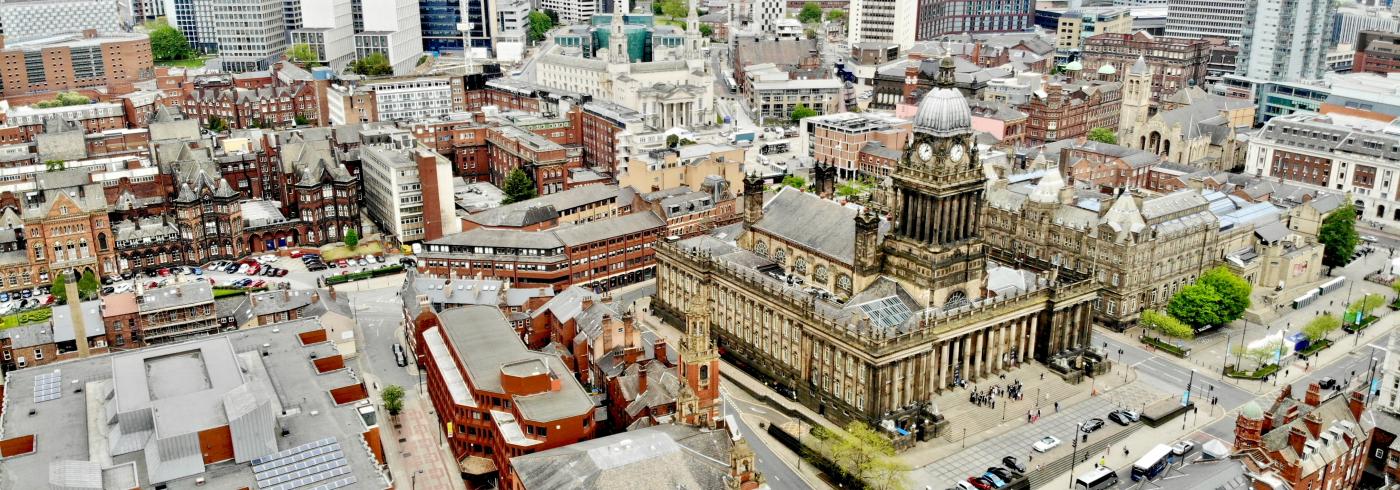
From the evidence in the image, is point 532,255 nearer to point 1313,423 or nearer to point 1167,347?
point 1167,347

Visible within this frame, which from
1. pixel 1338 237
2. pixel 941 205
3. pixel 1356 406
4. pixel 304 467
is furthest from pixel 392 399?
pixel 1338 237

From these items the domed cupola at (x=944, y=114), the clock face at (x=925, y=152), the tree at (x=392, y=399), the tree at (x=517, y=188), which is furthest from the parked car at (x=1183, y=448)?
the tree at (x=517, y=188)

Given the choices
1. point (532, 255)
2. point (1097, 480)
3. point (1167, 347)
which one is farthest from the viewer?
point (532, 255)

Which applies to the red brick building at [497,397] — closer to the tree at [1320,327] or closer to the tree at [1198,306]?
the tree at [1198,306]

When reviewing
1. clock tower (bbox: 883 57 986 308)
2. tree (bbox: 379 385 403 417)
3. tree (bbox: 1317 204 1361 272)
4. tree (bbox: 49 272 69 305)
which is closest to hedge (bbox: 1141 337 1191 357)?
clock tower (bbox: 883 57 986 308)

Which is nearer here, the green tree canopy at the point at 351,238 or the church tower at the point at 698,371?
the church tower at the point at 698,371

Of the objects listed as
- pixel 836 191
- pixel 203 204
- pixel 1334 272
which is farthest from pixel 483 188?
pixel 1334 272

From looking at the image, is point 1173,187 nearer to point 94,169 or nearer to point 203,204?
point 203,204
